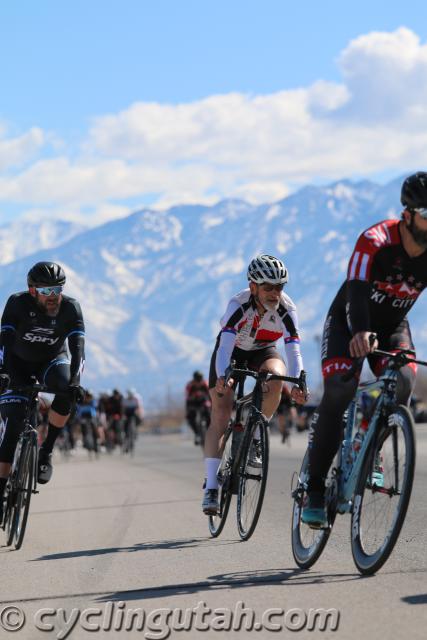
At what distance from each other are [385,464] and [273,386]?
2.77 meters

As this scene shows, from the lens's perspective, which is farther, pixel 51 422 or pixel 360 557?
pixel 51 422

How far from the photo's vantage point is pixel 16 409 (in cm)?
890

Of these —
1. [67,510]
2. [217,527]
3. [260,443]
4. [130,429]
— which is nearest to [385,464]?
[260,443]

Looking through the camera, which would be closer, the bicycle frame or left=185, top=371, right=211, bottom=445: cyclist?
the bicycle frame

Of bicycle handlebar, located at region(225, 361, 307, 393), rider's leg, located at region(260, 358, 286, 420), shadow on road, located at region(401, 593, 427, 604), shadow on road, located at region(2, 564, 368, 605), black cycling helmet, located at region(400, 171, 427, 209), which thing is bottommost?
shadow on road, located at region(2, 564, 368, 605)

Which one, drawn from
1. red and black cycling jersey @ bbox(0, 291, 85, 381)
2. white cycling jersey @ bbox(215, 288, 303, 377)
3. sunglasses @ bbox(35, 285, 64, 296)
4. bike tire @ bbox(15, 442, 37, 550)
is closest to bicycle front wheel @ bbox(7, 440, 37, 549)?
bike tire @ bbox(15, 442, 37, 550)

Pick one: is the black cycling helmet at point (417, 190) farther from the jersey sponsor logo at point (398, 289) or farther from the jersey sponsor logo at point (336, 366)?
the jersey sponsor logo at point (336, 366)

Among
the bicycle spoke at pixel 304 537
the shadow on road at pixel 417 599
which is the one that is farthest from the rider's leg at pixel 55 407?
the shadow on road at pixel 417 599

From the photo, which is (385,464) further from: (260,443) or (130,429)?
(130,429)

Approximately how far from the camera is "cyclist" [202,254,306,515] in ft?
27.6

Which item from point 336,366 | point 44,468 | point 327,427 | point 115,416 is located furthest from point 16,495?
point 115,416

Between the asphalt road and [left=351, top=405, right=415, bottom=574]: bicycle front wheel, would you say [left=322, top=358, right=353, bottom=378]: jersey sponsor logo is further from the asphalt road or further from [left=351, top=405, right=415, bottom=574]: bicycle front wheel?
the asphalt road

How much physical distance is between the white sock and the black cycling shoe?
1.20m

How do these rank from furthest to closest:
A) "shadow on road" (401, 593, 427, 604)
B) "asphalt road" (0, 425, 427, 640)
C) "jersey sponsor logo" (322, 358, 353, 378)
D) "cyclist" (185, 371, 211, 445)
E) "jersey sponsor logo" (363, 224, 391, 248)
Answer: "cyclist" (185, 371, 211, 445)
"jersey sponsor logo" (322, 358, 353, 378)
"jersey sponsor logo" (363, 224, 391, 248)
"shadow on road" (401, 593, 427, 604)
"asphalt road" (0, 425, 427, 640)
